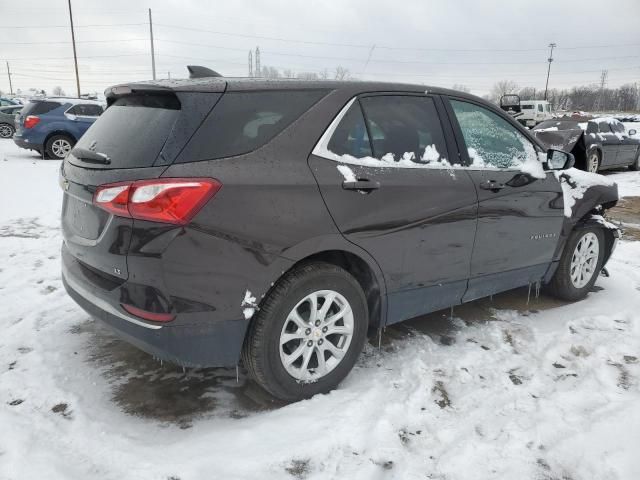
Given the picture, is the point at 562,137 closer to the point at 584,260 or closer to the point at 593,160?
the point at 593,160

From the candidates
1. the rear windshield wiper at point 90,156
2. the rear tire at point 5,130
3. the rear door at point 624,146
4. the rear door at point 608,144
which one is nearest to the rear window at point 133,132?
the rear windshield wiper at point 90,156

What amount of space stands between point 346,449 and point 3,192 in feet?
27.2

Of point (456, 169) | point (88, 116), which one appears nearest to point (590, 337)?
point (456, 169)

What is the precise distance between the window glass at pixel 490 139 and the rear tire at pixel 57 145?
1249 centimetres

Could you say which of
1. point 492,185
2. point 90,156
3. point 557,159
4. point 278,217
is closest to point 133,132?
point 90,156

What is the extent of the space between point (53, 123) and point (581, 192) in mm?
13043

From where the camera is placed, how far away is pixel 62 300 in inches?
155

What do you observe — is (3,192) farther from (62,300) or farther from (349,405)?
(349,405)

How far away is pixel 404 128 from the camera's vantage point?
3057mm

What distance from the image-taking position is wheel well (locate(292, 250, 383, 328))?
275 centimetres

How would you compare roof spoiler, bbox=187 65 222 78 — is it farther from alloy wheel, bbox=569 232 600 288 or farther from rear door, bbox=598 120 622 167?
rear door, bbox=598 120 622 167

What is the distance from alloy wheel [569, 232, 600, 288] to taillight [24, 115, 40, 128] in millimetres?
13224

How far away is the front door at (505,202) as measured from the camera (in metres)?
3.38

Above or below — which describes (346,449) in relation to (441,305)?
below
